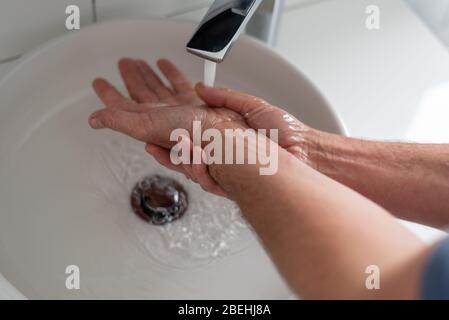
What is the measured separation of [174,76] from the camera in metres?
0.66

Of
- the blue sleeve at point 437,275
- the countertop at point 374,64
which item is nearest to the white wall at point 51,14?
the countertop at point 374,64

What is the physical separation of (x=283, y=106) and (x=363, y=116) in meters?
0.11

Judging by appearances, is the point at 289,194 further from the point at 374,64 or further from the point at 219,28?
the point at 374,64

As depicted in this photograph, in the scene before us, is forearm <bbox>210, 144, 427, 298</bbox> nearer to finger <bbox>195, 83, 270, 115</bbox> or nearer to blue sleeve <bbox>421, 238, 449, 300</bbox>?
blue sleeve <bbox>421, 238, 449, 300</bbox>

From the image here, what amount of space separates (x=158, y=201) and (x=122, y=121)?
0.10 meters

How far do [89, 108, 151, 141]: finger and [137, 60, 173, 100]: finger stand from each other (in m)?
0.07

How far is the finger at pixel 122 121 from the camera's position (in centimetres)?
59

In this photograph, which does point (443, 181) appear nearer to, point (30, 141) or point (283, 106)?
point (283, 106)

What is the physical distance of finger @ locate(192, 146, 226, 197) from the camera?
21.7 inches

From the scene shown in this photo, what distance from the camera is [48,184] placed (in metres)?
0.59

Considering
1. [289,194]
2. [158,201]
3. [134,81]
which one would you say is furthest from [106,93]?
[289,194]

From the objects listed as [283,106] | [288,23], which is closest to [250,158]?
[283,106]

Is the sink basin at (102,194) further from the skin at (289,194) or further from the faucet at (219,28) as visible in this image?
the faucet at (219,28)

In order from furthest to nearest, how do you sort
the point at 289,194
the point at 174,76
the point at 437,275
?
the point at 174,76
the point at 289,194
the point at 437,275
